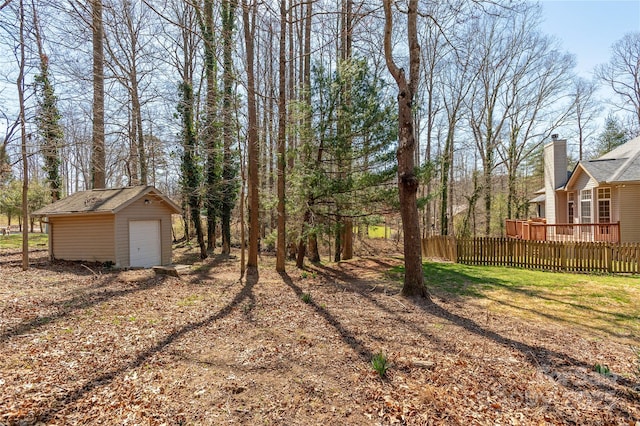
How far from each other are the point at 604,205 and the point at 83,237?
2151 centimetres

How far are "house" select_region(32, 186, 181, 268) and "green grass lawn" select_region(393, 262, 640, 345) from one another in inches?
375

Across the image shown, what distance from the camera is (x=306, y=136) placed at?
10.8m

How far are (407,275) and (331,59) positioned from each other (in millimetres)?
14880

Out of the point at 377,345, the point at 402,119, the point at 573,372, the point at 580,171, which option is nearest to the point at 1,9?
the point at 402,119

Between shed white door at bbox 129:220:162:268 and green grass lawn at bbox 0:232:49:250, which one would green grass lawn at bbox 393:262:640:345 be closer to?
shed white door at bbox 129:220:162:268

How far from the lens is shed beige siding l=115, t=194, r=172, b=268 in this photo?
1166 centimetres

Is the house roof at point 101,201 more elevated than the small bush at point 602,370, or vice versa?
the house roof at point 101,201

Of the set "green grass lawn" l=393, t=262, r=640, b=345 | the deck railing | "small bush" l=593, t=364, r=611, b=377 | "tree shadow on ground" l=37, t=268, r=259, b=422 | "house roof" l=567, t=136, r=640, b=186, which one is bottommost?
"green grass lawn" l=393, t=262, r=640, b=345

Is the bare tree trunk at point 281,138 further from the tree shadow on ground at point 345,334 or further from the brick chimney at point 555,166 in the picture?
the brick chimney at point 555,166

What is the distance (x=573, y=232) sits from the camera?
48.8ft

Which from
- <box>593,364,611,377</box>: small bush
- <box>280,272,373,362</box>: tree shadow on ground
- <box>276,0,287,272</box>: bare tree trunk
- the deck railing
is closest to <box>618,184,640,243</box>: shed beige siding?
the deck railing

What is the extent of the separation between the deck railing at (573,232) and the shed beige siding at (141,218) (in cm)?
1663

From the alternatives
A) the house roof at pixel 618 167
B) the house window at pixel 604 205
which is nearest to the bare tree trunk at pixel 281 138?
the house roof at pixel 618 167

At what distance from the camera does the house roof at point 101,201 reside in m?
11.6
